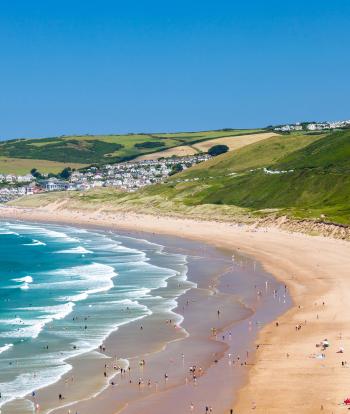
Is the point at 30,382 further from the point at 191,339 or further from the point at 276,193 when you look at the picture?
the point at 276,193

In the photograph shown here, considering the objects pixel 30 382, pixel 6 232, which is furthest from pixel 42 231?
pixel 30 382

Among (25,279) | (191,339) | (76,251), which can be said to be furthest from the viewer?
(76,251)

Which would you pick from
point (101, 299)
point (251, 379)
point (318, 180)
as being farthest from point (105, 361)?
point (318, 180)

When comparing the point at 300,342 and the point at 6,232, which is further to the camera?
the point at 6,232

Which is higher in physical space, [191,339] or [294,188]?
[294,188]

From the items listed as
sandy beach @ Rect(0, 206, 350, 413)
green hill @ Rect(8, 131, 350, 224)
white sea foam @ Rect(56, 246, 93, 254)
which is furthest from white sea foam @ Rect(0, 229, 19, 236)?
sandy beach @ Rect(0, 206, 350, 413)

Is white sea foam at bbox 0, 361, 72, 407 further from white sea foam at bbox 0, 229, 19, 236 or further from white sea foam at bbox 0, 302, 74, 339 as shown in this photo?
white sea foam at bbox 0, 229, 19, 236

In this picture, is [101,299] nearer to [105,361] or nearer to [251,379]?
[105,361]
